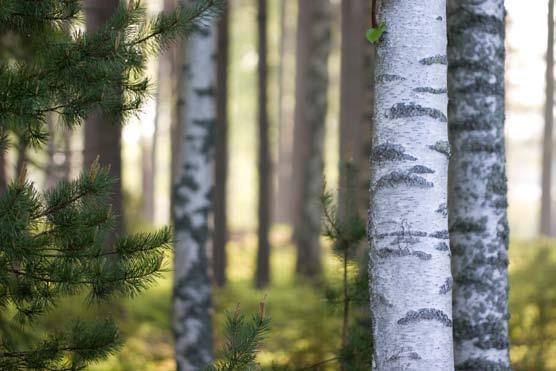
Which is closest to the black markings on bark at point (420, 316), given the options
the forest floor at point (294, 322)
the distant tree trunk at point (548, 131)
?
the forest floor at point (294, 322)

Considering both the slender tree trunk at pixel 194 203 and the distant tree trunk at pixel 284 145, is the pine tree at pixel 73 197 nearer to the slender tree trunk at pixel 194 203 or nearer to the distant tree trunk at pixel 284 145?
the slender tree trunk at pixel 194 203

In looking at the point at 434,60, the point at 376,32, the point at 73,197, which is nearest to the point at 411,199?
the point at 434,60

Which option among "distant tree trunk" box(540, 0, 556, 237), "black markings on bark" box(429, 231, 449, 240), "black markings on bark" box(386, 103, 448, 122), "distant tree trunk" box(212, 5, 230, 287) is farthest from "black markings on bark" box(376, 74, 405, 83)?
"distant tree trunk" box(540, 0, 556, 237)

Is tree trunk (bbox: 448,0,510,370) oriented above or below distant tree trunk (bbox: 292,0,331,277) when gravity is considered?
below

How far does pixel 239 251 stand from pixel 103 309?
966 cm

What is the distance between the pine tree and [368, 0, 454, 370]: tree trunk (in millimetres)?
1044

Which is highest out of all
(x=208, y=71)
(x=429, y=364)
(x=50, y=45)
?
(x=208, y=71)

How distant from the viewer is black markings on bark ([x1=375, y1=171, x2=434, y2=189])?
2748mm

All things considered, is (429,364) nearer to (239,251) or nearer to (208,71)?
(208,71)

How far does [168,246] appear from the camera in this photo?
319cm

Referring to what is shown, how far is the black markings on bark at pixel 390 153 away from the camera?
2.78m

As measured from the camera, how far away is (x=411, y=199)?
2744 millimetres

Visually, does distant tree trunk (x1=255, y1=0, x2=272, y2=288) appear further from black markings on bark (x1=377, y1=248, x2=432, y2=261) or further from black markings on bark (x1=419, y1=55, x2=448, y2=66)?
black markings on bark (x1=377, y1=248, x2=432, y2=261)

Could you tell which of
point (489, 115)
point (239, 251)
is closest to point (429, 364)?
point (489, 115)
